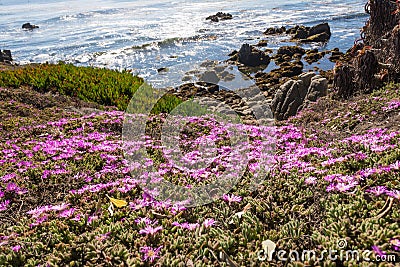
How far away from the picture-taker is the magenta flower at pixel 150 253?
9.03ft

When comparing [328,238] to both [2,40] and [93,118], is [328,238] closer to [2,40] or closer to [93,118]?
[93,118]

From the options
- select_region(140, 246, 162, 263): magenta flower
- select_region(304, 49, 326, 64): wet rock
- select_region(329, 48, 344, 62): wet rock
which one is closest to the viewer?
select_region(140, 246, 162, 263): magenta flower

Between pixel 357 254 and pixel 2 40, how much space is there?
43620 mm

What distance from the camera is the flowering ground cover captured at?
2764 mm

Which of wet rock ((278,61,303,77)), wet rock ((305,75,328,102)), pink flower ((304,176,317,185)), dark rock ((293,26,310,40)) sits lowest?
wet rock ((278,61,303,77))

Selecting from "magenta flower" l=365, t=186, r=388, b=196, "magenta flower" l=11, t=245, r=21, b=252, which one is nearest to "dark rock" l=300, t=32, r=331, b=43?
"magenta flower" l=365, t=186, r=388, b=196

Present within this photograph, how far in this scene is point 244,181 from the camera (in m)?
4.10

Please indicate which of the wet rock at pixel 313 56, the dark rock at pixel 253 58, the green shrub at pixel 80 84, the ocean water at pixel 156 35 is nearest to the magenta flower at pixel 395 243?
the green shrub at pixel 80 84

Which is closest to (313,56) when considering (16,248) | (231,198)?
(231,198)

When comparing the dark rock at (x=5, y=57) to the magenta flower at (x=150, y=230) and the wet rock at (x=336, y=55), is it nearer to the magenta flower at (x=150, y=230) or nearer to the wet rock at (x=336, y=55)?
the wet rock at (x=336, y=55)

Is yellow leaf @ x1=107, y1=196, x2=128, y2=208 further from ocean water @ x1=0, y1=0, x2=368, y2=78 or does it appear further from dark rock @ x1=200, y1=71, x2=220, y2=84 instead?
ocean water @ x1=0, y1=0, x2=368, y2=78

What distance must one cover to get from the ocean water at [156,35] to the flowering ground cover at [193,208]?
17719 millimetres

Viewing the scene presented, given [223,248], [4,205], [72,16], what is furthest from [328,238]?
[72,16]

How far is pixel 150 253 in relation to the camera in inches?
110
